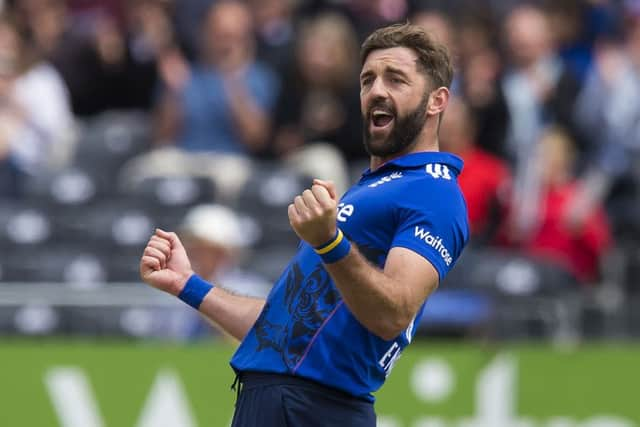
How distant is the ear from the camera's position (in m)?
4.32

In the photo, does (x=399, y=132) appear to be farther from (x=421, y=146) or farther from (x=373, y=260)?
(x=373, y=260)

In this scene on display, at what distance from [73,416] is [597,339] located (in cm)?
330

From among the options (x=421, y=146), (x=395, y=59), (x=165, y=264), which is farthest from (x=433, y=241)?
(x=165, y=264)

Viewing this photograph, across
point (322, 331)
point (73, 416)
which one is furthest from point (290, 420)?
point (73, 416)

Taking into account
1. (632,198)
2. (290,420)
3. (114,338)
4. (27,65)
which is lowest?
(290,420)

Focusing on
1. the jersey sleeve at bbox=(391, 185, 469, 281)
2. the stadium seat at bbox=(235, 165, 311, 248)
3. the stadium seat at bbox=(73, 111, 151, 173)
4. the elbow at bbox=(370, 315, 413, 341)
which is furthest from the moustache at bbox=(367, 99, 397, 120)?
the stadium seat at bbox=(73, 111, 151, 173)

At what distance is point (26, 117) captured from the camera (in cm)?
1067

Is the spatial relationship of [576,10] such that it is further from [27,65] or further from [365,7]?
[27,65]

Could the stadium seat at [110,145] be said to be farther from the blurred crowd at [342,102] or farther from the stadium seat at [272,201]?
the stadium seat at [272,201]

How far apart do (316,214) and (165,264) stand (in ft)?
3.49

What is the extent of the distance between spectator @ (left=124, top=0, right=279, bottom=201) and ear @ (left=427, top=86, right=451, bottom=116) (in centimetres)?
587

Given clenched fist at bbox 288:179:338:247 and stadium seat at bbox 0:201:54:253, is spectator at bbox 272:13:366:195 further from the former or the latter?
clenched fist at bbox 288:179:338:247

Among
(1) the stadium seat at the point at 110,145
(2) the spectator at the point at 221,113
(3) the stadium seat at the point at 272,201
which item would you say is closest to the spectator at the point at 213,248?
(3) the stadium seat at the point at 272,201

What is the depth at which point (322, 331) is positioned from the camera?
416 centimetres
